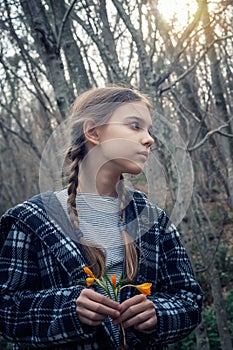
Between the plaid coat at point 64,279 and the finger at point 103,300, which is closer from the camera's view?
the finger at point 103,300

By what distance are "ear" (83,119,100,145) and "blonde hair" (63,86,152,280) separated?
0.7 inches

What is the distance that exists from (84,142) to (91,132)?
48 mm

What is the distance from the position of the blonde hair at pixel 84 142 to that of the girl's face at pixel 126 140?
1.7 inches

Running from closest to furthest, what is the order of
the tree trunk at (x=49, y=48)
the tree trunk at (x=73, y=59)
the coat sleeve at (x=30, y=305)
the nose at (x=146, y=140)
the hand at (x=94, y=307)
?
1. the hand at (x=94, y=307)
2. the coat sleeve at (x=30, y=305)
3. the nose at (x=146, y=140)
4. the tree trunk at (x=49, y=48)
5. the tree trunk at (x=73, y=59)

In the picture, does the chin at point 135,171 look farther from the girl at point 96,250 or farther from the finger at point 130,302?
the finger at point 130,302

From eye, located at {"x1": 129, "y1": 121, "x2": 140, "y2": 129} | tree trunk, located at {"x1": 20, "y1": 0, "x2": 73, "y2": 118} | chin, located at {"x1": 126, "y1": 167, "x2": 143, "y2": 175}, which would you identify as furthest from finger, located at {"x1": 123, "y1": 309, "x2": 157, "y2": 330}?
tree trunk, located at {"x1": 20, "y1": 0, "x2": 73, "y2": 118}

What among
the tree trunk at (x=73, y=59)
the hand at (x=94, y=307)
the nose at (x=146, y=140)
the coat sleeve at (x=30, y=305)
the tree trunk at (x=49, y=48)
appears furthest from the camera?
the tree trunk at (x=73, y=59)

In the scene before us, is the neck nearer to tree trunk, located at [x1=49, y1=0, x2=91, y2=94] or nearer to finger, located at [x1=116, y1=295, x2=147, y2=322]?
finger, located at [x1=116, y1=295, x2=147, y2=322]

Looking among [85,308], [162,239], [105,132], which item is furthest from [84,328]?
[105,132]

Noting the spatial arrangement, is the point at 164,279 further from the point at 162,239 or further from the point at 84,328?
the point at 84,328

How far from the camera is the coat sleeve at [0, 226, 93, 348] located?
1690 millimetres

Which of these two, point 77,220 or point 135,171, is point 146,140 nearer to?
point 135,171

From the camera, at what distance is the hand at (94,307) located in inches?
62.2

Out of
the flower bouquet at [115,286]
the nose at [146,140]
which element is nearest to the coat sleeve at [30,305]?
the flower bouquet at [115,286]
